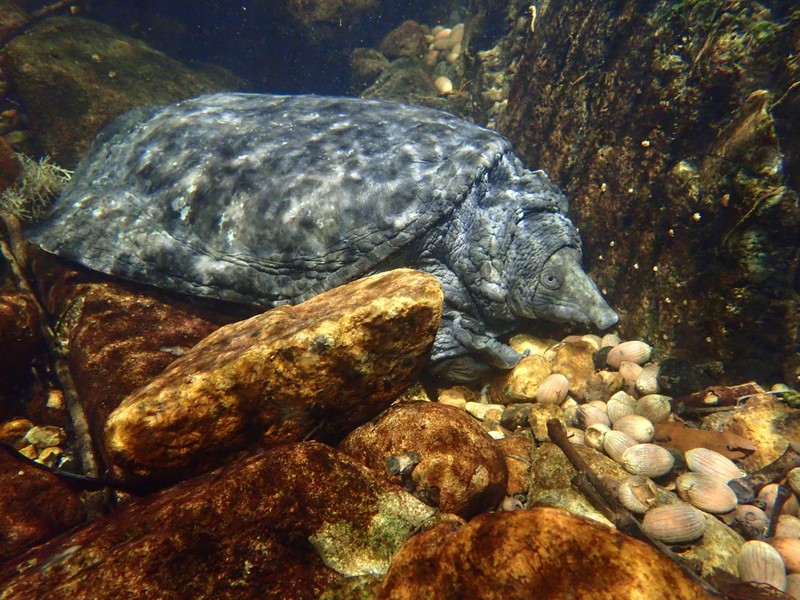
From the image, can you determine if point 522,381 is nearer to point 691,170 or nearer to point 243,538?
point 691,170

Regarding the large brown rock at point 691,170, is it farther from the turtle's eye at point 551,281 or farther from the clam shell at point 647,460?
the clam shell at point 647,460

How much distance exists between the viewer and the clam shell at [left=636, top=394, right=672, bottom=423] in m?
2.91

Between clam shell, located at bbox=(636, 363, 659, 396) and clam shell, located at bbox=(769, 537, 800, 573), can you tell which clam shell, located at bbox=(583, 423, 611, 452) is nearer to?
clam shell, located at bbox=(636, 363, 659, 396)

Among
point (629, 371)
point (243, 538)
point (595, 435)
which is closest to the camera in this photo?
point (243, 538)

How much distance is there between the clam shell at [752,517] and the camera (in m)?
2.22

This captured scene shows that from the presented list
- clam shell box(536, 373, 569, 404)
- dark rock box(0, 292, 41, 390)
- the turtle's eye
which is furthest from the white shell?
dark rock box(0, 292, 41, 390)

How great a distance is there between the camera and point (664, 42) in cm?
346

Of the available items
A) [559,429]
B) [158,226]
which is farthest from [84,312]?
[559,429]

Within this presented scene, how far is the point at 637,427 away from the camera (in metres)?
2.76

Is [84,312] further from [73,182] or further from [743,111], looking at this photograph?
[743,111]

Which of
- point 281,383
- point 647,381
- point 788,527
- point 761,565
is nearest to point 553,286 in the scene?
point 647,381

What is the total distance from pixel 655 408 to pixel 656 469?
0.57 meters

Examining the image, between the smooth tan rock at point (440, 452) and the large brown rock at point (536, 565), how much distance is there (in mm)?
610

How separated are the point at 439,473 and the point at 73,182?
5263 millimetres
